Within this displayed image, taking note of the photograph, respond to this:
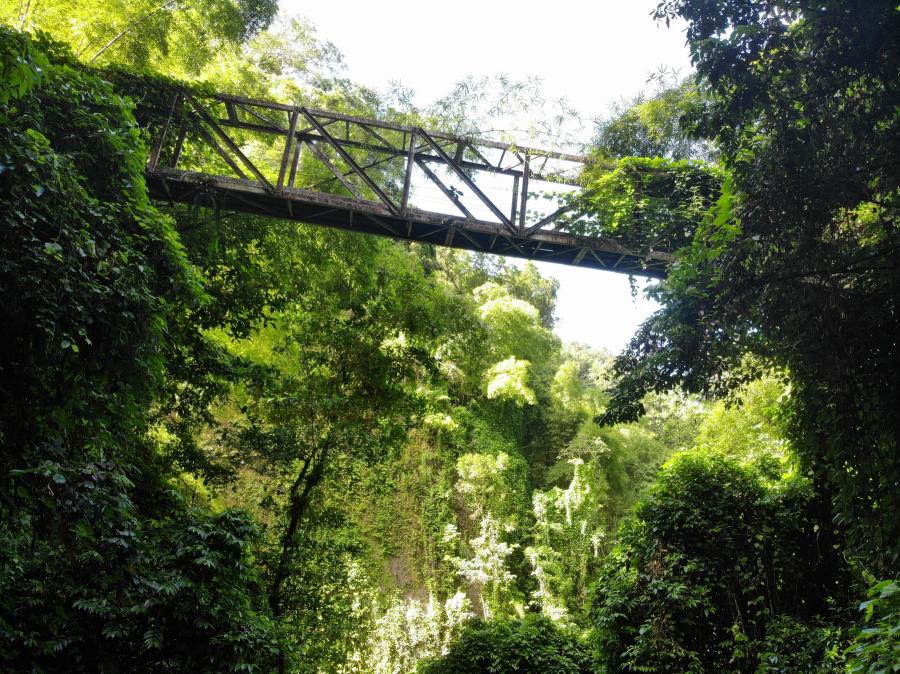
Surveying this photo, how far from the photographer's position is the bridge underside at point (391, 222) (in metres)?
6.71

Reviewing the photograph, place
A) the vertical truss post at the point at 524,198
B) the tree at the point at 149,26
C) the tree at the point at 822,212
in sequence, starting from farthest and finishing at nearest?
the tree at the point at 149,26 → the vertical truss post at the point at 524,198 → the tree at the point at 822,212

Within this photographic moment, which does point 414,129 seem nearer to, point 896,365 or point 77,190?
point 77,190

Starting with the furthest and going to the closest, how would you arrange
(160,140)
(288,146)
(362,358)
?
(362,358), (288,146), (160,140)

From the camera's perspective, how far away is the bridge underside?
264 inches

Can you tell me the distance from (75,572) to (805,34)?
565 cm

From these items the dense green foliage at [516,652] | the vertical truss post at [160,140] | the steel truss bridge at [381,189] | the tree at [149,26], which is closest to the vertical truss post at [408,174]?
the steel truss bridge at [381,189]

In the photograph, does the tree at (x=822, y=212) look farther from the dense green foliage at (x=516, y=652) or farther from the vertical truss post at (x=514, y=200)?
the dense green foliage at (x=516, y=652)

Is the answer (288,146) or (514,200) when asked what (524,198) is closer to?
(514,200)

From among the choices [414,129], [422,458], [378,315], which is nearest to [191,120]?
[414,129]

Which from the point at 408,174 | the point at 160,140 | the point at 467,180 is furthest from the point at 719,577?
the point at 160,140

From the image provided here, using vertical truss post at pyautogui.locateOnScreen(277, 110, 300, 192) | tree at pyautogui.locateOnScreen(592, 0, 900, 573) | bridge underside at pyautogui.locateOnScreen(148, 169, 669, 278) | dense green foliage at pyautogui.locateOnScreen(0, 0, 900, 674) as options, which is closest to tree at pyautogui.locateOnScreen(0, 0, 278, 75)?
dense green foliage at pyautogui.locateOnScreen(0, 0, 900, 674)

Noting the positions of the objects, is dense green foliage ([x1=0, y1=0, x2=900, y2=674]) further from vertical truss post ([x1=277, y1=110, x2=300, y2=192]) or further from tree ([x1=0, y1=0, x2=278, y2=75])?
vertical truss post ([x1=277, y1=110, x2=300, y2=192])

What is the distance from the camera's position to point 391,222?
711 cm

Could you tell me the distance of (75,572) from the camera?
3.81 metres
